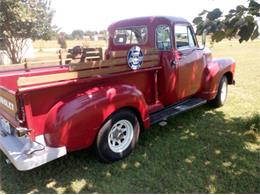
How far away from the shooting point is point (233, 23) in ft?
7.81

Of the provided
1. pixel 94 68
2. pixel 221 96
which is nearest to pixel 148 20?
pixel 94 68

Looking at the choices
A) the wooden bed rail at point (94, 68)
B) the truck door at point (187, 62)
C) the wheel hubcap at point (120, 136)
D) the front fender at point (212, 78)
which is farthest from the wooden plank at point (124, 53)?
the front fender at point (212, 78)

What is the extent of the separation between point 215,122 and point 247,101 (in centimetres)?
183

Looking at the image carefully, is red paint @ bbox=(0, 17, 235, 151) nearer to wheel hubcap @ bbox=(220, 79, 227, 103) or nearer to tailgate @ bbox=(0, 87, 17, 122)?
tailgate @ bbox=(0, 87, 17, 122)

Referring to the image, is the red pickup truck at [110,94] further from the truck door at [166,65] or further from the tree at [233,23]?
the tree at [233,23]

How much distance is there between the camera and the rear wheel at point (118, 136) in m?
3.38

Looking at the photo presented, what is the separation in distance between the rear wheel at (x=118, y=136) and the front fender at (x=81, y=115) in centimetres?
14

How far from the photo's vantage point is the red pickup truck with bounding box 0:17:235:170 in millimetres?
2906

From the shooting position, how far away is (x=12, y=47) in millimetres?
16125

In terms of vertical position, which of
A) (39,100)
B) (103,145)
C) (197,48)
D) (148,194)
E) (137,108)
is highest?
(197,48)

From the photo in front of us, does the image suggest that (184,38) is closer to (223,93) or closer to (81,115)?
(223,93)

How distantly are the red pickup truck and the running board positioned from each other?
2cm

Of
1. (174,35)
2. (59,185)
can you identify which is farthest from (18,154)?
(174,35)

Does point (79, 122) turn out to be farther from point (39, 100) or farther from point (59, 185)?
point (59, 185)
